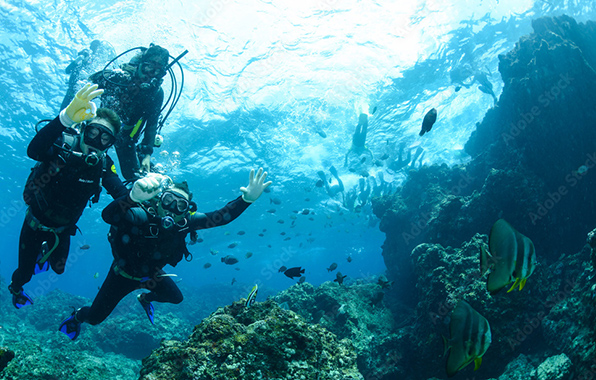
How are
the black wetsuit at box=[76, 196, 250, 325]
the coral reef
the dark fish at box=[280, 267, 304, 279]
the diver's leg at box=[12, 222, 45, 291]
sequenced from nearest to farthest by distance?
1. the coral reef
2. the black wetsuit at box=[76, 196, 250, 325]
3. the diver's leg at box=[12, 222, 45, 291]
4. the dark fish at box=[280, 267, 304, 279]

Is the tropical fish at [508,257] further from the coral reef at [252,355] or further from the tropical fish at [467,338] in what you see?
the coral reef at [252,355]

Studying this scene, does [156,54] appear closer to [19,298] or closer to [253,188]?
[253,188]

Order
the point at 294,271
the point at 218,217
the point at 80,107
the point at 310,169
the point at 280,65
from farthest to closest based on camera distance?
1. the point at 310,169
2. the point at 280,65
3. the point at 294,271
4. the point at 218,217
5. the point at 80,107

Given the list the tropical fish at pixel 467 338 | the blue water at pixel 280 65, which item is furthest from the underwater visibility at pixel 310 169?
the blue water at pixel 280 65

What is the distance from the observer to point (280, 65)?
15.4 m

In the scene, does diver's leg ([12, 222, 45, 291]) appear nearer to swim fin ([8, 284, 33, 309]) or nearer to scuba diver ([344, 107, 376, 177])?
swim fin ([8, 284, 33, 309])

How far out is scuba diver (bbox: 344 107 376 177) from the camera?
18969 millimetres

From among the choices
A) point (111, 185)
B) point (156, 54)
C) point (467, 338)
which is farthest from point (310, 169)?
point (467, 338)

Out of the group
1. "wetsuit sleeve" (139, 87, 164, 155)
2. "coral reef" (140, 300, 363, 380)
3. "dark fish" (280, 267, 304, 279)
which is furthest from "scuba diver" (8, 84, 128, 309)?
"dark fish" (280, 267, 304, 279)

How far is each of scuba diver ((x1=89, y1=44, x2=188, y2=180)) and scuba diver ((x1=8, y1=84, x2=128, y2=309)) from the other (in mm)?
1060

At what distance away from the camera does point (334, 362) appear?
354cm

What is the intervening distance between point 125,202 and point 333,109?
16767 mm

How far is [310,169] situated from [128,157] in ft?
69.9

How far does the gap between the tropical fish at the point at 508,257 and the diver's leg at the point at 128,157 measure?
6386 mm
